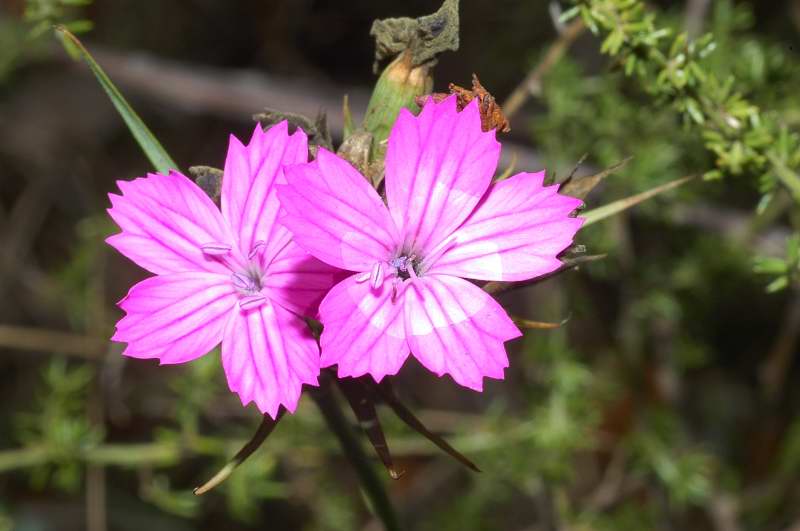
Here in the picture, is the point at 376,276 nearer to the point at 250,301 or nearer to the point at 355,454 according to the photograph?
the point at 250,301

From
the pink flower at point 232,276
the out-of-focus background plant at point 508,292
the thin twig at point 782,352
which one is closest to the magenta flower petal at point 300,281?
the pink flower at point 232,276

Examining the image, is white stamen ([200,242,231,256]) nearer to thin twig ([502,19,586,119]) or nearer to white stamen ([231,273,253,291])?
white stamen ([231,273,253,291])

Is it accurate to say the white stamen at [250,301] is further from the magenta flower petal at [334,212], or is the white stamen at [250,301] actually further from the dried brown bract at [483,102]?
the dried brown bract at [483,102]

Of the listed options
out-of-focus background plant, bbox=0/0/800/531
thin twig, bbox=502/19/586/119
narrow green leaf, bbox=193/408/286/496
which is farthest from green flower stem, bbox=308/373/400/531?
thin twig, bbox=502/19/586/119

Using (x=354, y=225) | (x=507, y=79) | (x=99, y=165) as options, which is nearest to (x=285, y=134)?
(x=354, y=225)

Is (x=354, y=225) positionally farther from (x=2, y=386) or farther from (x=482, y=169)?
(x=2, y=386)
